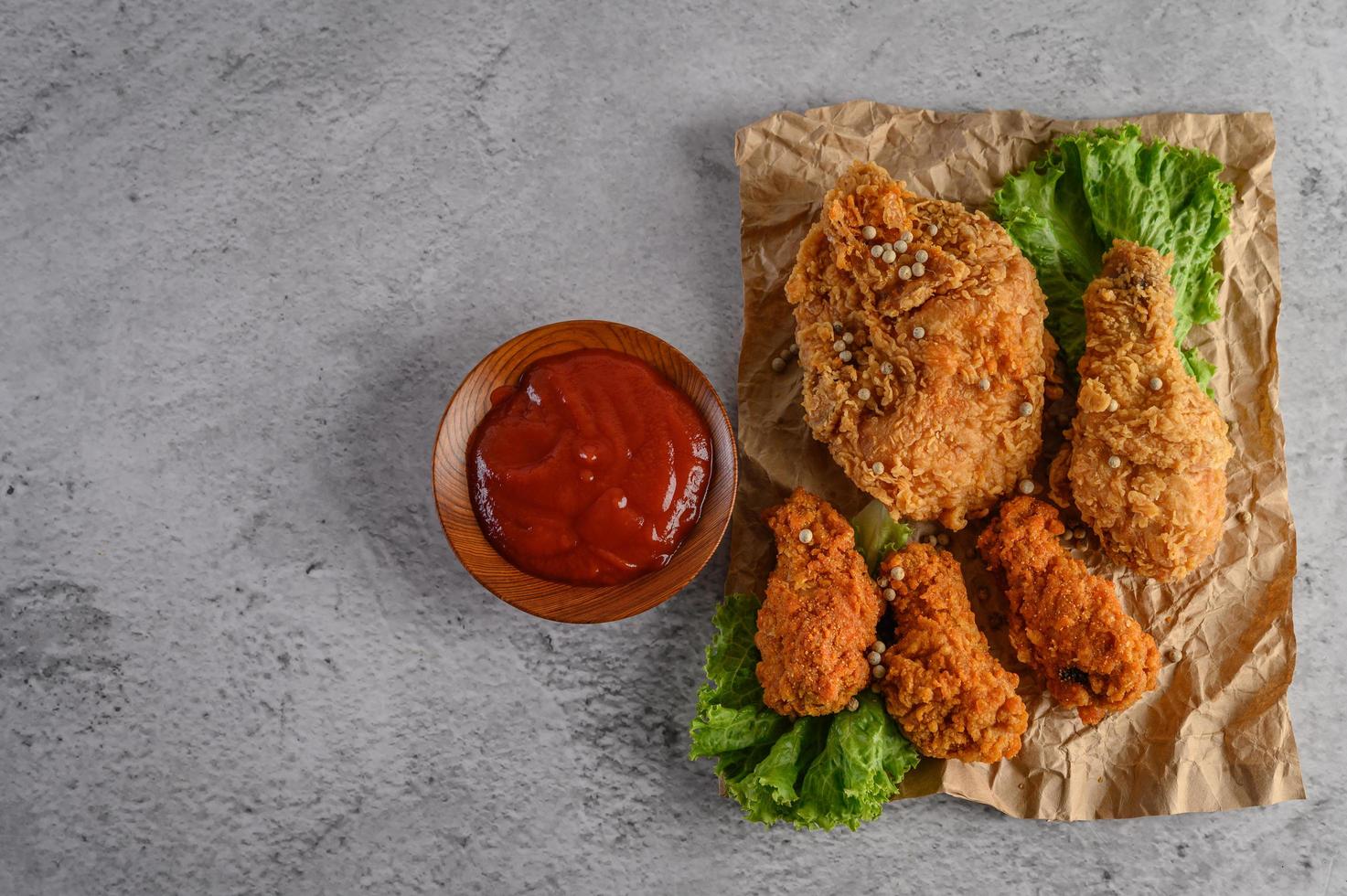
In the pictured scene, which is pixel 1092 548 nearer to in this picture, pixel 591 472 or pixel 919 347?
pixel 919 347

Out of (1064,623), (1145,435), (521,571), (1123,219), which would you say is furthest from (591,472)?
(1123,219)

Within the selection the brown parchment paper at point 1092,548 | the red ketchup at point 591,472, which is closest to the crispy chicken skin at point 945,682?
the brown parchment paper at point 1092,548

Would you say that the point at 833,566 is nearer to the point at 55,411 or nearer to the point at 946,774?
the point at 946,774

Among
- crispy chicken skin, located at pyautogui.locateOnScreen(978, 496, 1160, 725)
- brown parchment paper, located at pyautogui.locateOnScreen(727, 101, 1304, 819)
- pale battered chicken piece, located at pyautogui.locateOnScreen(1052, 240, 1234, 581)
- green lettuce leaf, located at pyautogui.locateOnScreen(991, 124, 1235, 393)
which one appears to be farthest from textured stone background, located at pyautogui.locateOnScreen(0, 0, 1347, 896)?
pale battered chicken piece, located at pyautogui.locateOnScreen(1052, 240, 1234, 581)

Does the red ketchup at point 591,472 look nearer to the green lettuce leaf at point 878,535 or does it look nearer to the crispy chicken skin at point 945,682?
the green lettuce leaf at point 878,535

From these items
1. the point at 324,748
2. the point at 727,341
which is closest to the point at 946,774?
the point at 727,341
